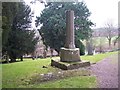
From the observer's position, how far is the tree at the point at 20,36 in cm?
2627

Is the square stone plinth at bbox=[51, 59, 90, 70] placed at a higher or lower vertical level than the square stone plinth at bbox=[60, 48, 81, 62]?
lower

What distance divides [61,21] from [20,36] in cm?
555

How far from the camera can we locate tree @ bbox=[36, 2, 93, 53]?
2675 centimetres

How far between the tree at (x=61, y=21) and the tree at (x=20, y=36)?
6.95ft

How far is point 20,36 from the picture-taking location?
87.5 ft

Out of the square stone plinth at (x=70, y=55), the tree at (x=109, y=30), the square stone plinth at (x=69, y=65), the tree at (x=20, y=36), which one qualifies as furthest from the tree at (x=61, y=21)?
the square stone plinth at (x=69, y=65)

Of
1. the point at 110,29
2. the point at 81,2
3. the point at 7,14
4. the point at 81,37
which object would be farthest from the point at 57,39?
the point at 110,29

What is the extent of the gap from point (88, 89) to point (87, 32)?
20415 mm

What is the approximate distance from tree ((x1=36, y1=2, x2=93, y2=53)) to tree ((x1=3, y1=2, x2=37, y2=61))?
6.95 ft

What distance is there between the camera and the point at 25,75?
1096 cm

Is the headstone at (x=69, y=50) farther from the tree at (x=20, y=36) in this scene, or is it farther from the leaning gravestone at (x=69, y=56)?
the tree at (x=20, y=36)

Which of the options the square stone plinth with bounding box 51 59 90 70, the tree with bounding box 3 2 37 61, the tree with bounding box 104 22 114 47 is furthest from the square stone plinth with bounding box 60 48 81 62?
the tree with bounding box 104 22 114 47

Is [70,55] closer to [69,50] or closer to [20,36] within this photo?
[69,50]

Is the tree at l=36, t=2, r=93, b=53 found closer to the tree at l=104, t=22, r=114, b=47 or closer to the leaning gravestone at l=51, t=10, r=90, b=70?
the tree at l=104, t=22, r=114, b=47
